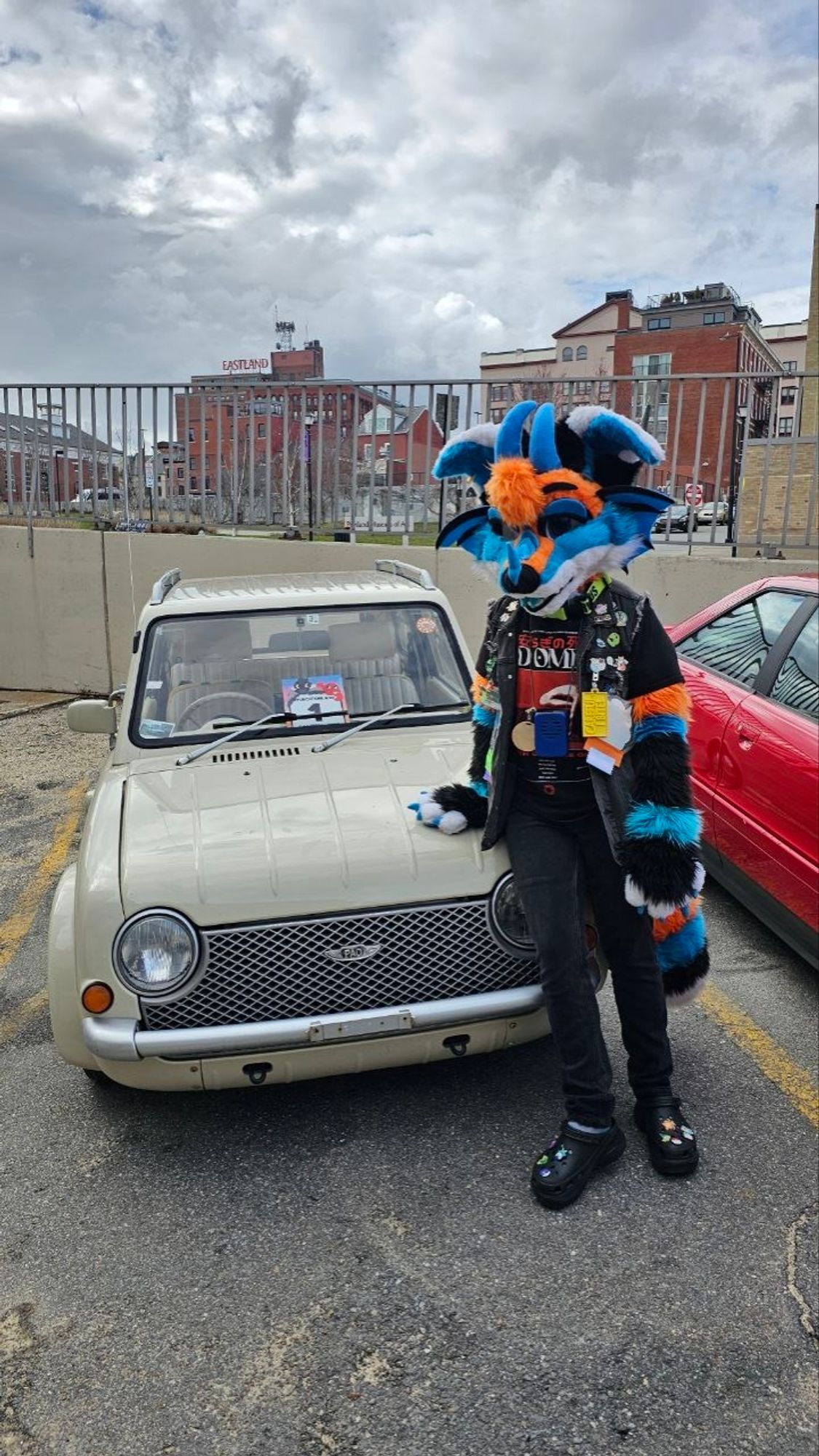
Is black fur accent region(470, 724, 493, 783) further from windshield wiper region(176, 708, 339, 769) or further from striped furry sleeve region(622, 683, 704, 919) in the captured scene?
windshield wiper region(176, 708, 339, 769)

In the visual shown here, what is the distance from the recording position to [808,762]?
11.6ft

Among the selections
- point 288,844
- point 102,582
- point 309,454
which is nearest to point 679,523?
point 309,454

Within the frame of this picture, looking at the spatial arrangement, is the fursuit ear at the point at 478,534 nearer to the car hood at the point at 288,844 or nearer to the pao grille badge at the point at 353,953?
the car hood at the point at 288,844

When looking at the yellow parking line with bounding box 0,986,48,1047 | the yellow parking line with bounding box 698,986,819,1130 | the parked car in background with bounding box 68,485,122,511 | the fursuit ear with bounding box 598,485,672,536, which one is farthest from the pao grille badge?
the parked car in background with bounding box 68,485,122,511

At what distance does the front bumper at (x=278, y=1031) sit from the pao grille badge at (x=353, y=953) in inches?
5.8

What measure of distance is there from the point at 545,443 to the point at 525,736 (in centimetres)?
81

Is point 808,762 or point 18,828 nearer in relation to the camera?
point 808,762

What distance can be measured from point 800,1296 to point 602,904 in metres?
1.03

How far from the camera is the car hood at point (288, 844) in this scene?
2.67 m

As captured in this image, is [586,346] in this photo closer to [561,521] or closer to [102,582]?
[102,582]

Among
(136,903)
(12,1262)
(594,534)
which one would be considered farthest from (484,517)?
(12,1262)

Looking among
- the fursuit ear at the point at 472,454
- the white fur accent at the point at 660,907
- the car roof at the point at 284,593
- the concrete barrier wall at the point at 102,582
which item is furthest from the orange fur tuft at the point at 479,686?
the concrete barrier wall at the point at 102,582

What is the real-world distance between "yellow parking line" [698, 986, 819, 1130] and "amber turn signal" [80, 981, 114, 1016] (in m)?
2.08

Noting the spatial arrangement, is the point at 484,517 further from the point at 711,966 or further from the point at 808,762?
the point at 711,966
